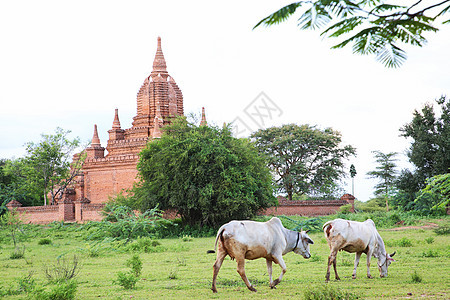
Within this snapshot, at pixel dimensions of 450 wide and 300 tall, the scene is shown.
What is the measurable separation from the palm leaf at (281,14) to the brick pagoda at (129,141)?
27633mm

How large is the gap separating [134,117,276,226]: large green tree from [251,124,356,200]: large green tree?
15974 mm

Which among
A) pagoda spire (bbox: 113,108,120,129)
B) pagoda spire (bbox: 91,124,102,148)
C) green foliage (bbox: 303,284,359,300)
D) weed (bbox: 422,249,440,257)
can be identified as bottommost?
weed (bbox: 422,249,440,257)

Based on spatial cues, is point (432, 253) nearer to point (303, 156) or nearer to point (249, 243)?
point (249, 243)

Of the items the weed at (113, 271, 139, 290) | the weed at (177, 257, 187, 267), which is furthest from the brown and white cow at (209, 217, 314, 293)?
the weed at (177, 257, 187, 267)

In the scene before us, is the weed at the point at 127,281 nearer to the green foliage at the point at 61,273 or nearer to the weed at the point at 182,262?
the green foliage at the point at 61,273

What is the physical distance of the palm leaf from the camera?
3.29m

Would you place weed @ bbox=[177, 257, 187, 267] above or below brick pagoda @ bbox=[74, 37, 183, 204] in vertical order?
below

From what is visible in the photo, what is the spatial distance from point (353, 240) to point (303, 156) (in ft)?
99.5

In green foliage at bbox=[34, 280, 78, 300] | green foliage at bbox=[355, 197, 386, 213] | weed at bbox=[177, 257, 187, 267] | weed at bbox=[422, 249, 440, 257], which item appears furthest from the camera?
green foliage at bbox=[355, 197, 386, 213]

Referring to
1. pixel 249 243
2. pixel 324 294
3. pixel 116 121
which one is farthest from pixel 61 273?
pixel 116 121

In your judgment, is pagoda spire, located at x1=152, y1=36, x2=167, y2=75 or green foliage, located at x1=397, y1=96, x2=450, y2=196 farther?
pagoda spire, located at x1=152, y1=36, x2=167, y2=75

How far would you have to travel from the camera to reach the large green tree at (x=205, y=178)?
2048 centimetres

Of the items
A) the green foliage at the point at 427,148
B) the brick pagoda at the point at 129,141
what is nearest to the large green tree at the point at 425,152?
the green foliage at the point at 427,148

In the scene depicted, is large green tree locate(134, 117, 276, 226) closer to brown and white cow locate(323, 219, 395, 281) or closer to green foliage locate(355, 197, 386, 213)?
Result: brown and white cow locate(323, 219, 395, 281)
